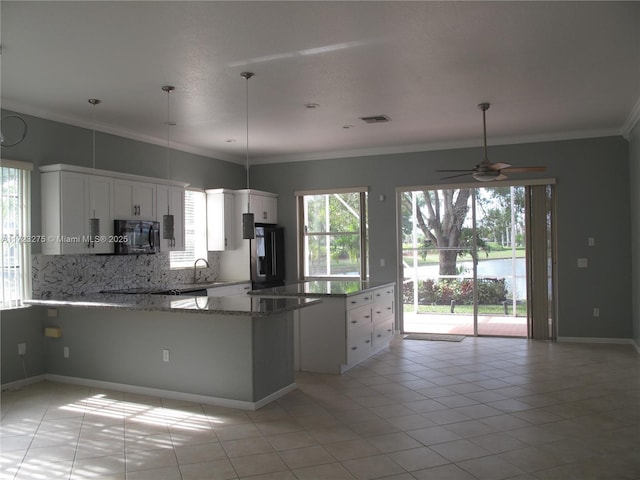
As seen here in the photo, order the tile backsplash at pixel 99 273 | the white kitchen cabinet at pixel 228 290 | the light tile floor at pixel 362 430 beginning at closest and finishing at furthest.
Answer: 1. the light tile floor at pixel 362 430
2. the tile backsplash at pixel 99 273
3. the white kitchen cabinet at pixel 228 290

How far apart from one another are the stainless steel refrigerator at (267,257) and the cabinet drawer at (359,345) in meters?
2.30

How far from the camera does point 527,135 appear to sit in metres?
7.04

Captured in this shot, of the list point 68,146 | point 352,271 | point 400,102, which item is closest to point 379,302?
point 352,271

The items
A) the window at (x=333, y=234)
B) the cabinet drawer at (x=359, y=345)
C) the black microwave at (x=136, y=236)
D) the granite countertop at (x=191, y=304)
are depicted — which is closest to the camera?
the granite countertop at (x=191, y=304)

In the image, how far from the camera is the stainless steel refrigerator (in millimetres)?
7699

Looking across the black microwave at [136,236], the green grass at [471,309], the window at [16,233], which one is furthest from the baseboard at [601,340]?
the window at [16,233]

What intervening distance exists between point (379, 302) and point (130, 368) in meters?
3.00

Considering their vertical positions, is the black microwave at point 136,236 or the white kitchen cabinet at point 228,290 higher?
the black microwave at point 136,236

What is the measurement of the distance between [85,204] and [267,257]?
3110 mm

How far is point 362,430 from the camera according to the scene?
12.3 ft

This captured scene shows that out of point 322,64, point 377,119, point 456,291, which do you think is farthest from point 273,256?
point 322,64

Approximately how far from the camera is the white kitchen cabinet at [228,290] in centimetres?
670

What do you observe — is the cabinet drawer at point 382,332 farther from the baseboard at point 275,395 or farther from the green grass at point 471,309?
the baseboard at point 275,395

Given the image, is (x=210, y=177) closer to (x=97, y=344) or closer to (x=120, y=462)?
(x=97, y=344)
